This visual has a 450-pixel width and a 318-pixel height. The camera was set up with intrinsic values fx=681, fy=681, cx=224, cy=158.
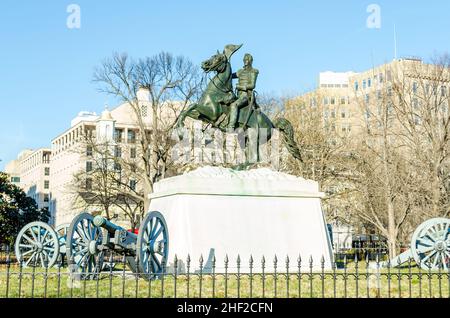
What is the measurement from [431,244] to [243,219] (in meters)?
5.10

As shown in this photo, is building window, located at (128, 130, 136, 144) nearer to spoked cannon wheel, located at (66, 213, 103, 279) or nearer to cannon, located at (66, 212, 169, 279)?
spoked cannon wheel, located at (66, 213, 103, 279)

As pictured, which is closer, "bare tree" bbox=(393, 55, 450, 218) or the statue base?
the statue base

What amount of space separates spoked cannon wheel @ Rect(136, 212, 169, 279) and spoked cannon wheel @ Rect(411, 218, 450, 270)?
267 inches

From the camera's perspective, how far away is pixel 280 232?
1764 cm

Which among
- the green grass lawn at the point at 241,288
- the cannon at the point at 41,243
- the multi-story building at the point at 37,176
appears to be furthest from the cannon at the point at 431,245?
the multi-story building at the point at 37,176

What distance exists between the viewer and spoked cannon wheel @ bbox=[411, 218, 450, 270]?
57.9 feet

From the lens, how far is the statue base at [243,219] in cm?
1698

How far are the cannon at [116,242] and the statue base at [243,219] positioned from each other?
1406 mm

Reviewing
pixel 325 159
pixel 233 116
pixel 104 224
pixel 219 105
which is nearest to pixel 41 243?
pixel 104 224

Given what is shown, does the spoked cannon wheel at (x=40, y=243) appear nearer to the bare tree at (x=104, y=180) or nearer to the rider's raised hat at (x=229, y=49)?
the rider's raised hat at (x=229, y=49)

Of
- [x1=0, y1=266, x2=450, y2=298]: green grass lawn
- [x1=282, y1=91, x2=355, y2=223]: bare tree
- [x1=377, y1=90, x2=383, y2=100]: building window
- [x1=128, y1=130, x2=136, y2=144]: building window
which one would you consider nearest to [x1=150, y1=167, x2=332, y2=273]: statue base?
[x1=0, y1=266, x2=450, y2=298]: green grass lawn

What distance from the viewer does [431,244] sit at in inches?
712

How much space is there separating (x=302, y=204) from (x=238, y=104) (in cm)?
330

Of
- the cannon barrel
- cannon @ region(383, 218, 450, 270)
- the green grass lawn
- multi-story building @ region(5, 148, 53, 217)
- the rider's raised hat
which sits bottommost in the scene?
the green grass lawn
